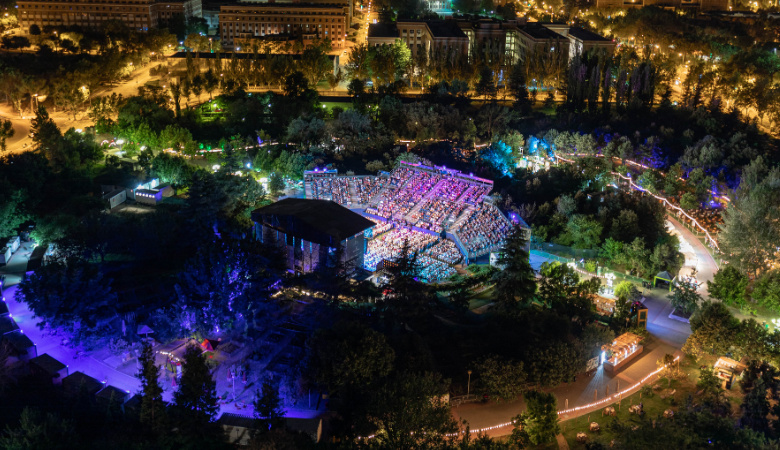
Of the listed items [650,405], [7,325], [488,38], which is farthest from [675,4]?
[7,325]

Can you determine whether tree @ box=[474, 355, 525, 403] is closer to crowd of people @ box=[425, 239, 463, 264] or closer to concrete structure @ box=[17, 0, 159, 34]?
crowd of people @ box=[425, 239, 463, 264]

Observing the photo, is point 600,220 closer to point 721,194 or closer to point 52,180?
point 721,194

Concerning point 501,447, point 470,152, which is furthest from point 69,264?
point 470,152

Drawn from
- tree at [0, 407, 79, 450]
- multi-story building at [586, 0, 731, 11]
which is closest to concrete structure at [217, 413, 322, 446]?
tree at [0, 407, 79, 450]

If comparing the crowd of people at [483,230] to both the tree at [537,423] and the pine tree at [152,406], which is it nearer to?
the tree at [537,423]

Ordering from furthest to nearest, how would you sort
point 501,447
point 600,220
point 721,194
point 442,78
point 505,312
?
point 442,78, point 721,194, point 600,220, point 505,312, point 501,447

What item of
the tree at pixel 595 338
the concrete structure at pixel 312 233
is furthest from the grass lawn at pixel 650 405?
the concrete structure at pixel 312 233

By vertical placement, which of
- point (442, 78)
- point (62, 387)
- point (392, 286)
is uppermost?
point (442, 78)
